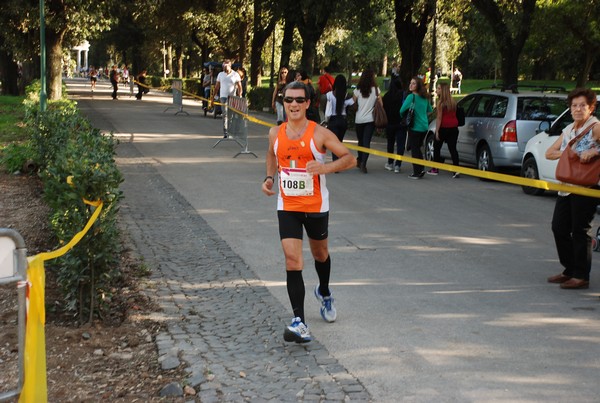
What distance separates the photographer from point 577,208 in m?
7.87

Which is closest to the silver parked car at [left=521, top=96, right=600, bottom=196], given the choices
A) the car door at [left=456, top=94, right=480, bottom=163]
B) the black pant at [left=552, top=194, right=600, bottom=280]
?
the car door at [left=456, top=94, right=480, bottom=163]

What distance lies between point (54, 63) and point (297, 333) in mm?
27895

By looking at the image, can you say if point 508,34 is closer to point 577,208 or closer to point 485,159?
point 485,159

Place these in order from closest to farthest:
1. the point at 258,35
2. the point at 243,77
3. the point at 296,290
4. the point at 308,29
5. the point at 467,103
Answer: the point at 296,290
the point at 467,103
the point at 243,77
the point at 308,29
the point at 258,35

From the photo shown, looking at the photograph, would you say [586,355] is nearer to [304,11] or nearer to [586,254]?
[586,254]

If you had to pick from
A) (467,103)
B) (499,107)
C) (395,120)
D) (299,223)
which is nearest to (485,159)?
(499,107)

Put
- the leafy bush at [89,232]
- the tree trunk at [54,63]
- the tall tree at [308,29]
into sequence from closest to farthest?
the leafy bush at [89,232]
the tree trunk at [54,63]
the tall tree at [308,29]

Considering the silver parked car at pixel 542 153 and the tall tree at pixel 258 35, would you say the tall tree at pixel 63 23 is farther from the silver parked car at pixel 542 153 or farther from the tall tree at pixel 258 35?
the silver parked car at pixel 542 153

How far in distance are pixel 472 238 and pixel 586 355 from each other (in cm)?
431

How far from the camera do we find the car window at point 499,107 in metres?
16.4

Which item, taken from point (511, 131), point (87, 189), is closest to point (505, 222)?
point (511, 131)

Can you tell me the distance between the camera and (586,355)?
600 centimetres

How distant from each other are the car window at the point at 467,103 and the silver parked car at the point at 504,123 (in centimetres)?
22

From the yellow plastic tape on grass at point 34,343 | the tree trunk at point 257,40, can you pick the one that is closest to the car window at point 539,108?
the yellow plastic tape on grass at point 34,343
